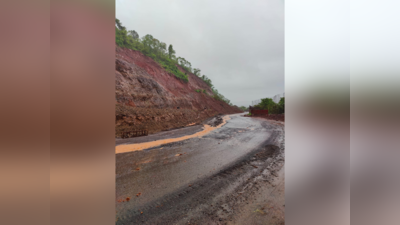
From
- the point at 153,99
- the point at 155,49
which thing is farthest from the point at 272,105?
the point at 155,49

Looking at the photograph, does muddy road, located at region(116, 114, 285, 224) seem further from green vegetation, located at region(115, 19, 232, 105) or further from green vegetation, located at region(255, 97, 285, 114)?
green vegetation, located at region(115, 19, 232, 105)

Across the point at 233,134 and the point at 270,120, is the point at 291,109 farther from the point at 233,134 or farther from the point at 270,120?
the point at 270,120

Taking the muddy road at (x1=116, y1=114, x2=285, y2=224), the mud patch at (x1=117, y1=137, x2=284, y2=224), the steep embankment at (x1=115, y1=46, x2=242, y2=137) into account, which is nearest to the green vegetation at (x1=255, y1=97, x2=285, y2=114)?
the muddy road at (x1=116, y1=114, x2=285, y2=224)

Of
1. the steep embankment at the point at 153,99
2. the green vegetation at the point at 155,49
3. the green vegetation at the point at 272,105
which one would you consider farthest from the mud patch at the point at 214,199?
the green vegetation at the point at 155,49

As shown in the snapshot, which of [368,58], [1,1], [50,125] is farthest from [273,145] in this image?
[1,1]

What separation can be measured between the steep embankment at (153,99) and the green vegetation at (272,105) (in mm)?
2519

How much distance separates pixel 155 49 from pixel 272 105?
22.2 ft

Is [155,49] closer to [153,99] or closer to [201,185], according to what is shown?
[153,99]

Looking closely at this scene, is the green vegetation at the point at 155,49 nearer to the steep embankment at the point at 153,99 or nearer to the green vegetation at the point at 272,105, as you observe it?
the steep embankment at the point at 153,99

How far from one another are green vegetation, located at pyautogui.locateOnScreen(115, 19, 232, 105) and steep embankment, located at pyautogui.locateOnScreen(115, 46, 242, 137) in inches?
11.2

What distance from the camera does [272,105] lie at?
4.86 metres

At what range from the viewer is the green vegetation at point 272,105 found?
181 inches

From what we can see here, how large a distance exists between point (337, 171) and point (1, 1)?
1.27 metres

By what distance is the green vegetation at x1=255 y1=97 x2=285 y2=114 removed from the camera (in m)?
4.60
